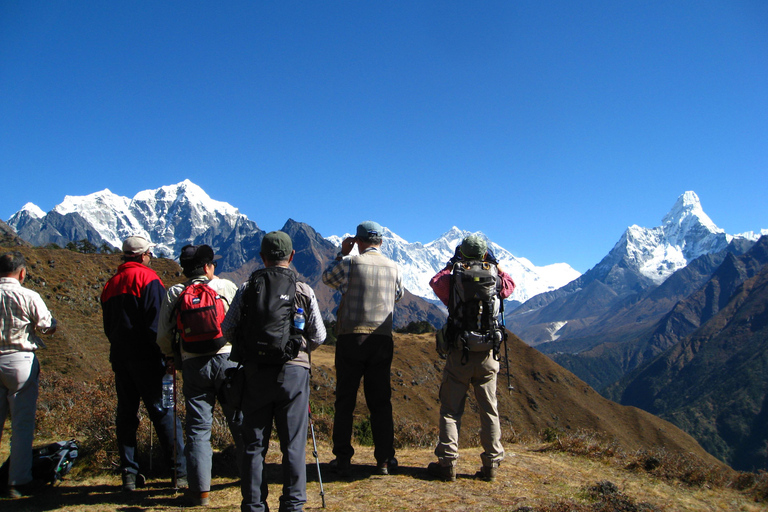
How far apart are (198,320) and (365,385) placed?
1931mm

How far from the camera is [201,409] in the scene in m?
4.95

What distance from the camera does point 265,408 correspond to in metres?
4.32

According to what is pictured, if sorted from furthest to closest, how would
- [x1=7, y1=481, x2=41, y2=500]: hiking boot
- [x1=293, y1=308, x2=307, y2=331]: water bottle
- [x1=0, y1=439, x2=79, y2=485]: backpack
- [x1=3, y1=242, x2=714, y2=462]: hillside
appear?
[x1=3, y1=242, x2=714, y2=462]: hillside, [x1=0, y1=439, x2=79, y2=485]: backpack, [x1=7, y1=481, x2=41, y2=500]: hiking boot, [x1=293, y1=308, x2=307, y2=331]: water bottle

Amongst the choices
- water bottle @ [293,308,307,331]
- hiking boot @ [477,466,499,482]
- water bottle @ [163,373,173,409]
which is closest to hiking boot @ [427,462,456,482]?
hiking boot @ [477,466,499,482]

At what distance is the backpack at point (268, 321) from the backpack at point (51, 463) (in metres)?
2.93

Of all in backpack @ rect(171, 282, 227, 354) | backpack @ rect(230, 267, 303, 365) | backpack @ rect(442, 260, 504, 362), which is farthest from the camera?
backpack @ rect(442, 260, 504, 362)

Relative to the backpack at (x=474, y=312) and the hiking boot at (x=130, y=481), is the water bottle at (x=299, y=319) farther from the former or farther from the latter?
the hiking boot at (x=130, y=481)

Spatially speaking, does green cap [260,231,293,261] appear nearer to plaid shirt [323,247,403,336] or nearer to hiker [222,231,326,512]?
hiker [222,231,326,512]

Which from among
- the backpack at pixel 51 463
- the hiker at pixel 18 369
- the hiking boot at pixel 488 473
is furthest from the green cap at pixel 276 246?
the backpack at pixel 51 463

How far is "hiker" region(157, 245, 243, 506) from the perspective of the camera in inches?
190

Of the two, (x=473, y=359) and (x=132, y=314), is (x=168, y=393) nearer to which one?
(x=132, y=314)

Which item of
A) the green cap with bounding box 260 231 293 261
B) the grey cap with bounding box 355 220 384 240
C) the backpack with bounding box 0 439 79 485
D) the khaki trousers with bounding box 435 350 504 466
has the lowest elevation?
the backpack with bounding box 0 439 79 485

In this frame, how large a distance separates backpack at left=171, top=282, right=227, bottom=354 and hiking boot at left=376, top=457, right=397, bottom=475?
7.50ft

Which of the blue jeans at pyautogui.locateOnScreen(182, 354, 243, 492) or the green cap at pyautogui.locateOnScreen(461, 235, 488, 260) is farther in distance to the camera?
the green cap at pyautogui.locateOnScreen(461, 235, 488, 260)
